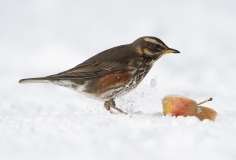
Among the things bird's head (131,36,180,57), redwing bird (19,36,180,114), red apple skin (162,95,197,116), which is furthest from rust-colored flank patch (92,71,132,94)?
red apple skin (162,95,197,116)

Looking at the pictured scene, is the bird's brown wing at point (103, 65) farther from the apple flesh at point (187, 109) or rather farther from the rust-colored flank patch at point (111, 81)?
the apple flesh at point (187, 109)

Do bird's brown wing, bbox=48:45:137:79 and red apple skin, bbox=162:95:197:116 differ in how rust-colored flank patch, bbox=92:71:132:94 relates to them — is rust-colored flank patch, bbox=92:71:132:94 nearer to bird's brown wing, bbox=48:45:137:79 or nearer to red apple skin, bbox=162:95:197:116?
bird's brown wing, bbox=48:45:137:79

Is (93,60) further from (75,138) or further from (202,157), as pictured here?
(202,157)

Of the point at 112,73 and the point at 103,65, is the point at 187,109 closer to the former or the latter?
the point at 112,73

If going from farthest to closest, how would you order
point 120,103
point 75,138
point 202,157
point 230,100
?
point 230,100 < point 120,103 < point 75,138 < point 202,157

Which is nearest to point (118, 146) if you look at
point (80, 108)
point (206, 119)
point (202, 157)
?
point (202, 157)
